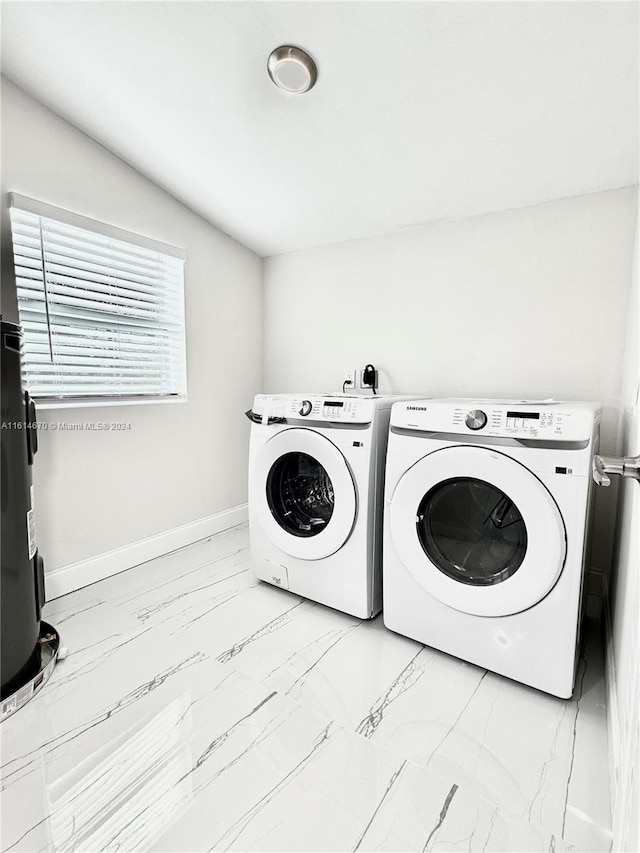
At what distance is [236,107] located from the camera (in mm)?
1647

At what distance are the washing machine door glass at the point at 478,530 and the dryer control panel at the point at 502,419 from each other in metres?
0.08

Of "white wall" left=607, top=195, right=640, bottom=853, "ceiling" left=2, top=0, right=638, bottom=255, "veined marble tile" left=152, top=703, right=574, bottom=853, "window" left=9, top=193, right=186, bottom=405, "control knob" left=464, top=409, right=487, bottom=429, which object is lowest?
"veined marble tile" left=152, top=703, right=574, bottom=853

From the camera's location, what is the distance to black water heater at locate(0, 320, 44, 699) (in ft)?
4.34

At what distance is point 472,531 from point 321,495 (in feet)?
2.23

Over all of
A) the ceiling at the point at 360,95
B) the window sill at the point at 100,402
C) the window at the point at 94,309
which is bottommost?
the window sill at the point at 100,402

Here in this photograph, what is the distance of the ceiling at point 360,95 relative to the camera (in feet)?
4.11

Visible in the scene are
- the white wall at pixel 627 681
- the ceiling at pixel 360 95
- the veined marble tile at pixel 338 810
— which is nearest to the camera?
the white wall at pixel 627 681

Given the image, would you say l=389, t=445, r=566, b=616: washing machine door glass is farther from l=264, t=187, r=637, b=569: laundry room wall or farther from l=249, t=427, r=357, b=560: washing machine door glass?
l=264, t=187, r=637, b=569: laundry room wall

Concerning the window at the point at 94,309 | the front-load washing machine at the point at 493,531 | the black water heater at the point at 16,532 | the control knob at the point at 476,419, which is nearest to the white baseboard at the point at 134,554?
the black water heater at the point at 16,532

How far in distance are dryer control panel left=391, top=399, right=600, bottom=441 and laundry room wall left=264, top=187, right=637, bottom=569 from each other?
0.62 metres

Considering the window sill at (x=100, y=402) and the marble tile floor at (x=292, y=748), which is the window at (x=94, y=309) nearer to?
the window sill at (x=100, y=402)

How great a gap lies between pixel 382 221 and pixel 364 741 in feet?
7.33

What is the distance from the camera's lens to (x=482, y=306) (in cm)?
212

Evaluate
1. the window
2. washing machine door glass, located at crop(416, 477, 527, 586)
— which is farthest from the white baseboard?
washing machine door glass, located at crop(416, 477, 527, 586)
